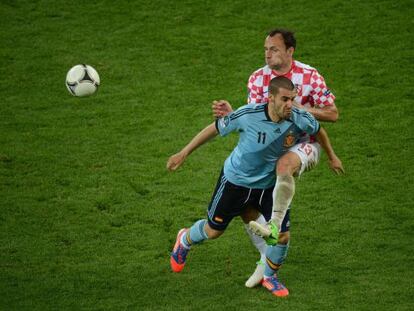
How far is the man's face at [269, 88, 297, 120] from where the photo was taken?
6.77 metres

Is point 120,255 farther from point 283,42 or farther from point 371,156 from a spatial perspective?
point 371,156

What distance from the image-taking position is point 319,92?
7.32 metres

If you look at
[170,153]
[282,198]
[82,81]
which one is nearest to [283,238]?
[282,198]

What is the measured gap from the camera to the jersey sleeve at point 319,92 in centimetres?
730

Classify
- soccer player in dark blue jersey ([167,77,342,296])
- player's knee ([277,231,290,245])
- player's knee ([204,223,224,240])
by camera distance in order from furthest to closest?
player's knee ([204,223,224,240])
player's knee ([277,231,290,245])
soccer player in dark blue jersey ([167,77,342,296])

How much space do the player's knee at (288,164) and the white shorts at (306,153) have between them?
0.18 feet

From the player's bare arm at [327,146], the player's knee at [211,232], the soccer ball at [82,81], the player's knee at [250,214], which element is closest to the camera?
the player's bare arm at [327,146]

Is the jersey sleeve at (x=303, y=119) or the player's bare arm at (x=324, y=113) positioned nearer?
the jersey sleeve at (x=303, y=119)

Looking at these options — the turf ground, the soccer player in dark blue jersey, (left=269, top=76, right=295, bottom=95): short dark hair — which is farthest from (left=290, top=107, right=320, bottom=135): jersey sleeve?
the turf ground

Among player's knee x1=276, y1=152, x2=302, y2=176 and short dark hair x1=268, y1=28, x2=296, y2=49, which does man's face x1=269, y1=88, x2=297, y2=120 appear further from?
short dark hair x1=268, y1=28, x2=296, y2=49

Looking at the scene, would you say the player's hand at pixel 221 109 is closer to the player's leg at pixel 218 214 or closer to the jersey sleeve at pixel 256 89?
the jersey sleeve at pixel 256 89

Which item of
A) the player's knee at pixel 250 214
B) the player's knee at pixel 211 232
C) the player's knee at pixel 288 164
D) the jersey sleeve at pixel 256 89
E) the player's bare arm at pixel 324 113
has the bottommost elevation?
the player's knee at pixel 211 232

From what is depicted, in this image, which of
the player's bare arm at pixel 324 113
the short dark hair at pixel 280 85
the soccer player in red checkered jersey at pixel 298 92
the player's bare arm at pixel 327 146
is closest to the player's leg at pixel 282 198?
the soccer player in red checkered jersey at pixel 298 92

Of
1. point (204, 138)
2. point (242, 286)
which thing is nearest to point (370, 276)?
point (242, 286)
